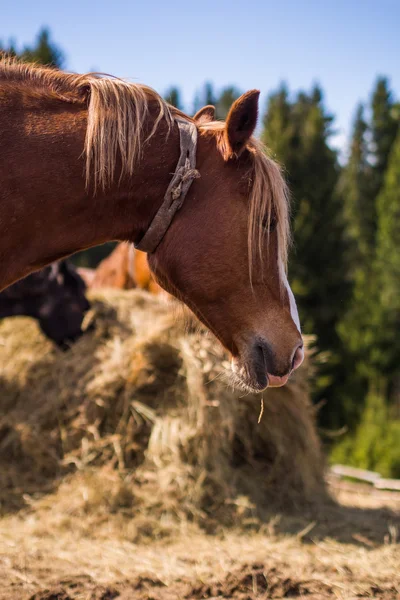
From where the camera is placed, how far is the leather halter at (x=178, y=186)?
78.8 inches

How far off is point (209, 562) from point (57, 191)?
2275mm

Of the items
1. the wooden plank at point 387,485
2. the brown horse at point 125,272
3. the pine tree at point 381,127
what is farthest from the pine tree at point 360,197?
the brown horse at point 125,272

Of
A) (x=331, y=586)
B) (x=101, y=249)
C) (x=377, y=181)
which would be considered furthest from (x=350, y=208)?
(x=331, y=586)

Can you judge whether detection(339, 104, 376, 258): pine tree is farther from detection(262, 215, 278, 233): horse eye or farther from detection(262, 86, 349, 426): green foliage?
detection(262, 215, 278, 233): horse eye

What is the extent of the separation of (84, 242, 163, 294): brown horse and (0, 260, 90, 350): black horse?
6.14 ft

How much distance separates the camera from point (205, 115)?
2.33 m

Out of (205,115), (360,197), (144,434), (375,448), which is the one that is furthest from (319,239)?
(205,115)

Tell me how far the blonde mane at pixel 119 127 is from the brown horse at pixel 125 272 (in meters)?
4.78

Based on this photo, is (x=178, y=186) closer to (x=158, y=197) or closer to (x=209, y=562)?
(x=158, y=197)

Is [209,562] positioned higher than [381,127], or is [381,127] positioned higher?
[381,127]

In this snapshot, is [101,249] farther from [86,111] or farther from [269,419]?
[86,111]

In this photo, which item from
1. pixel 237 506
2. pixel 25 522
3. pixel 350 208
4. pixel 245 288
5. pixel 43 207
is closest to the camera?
pixel 43 207

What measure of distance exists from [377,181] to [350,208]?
2.37 meters

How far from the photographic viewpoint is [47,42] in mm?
26562
